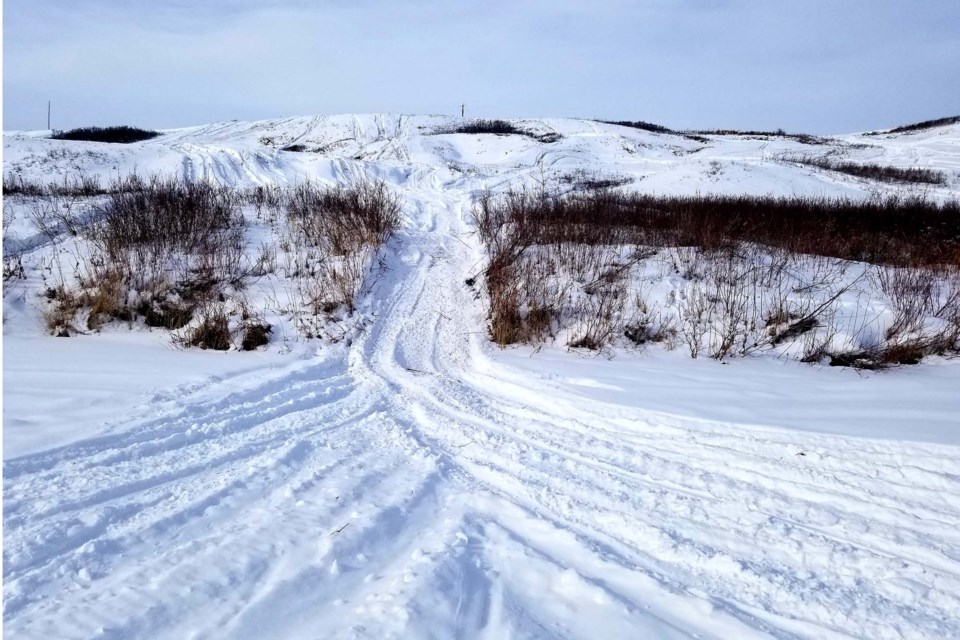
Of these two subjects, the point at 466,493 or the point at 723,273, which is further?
the point at 723,273

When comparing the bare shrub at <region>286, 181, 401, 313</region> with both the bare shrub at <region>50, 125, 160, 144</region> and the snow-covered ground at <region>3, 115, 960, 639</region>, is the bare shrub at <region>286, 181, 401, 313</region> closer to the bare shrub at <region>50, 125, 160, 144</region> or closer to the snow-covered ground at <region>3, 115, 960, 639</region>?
the snow-covered ground at <region>3, 115, 960, 639</region>

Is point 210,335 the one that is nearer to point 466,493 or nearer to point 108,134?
point 466,493

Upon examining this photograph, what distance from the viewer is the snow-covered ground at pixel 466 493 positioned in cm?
214

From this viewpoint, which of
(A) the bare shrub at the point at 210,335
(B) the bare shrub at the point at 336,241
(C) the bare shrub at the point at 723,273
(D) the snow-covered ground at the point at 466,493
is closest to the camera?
(D) the snow-covered ground at the point at 466,493

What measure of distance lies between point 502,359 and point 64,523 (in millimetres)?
3975

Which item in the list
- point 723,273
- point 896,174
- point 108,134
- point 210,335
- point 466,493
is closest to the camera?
point 466,493

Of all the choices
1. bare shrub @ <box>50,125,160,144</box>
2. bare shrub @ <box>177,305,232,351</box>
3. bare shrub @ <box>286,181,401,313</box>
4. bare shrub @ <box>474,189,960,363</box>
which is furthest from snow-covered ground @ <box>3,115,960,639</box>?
bare shrub @ <box>50,125,160,144</box>

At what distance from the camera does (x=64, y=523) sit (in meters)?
2.52

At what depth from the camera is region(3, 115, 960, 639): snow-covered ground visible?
214 cm

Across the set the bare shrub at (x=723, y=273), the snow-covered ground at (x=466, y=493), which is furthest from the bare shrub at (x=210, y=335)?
the bare shrub at (x=723, y=273)

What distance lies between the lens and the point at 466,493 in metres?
3.12

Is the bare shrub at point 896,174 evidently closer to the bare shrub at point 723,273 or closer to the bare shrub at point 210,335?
the bare shrub at point 723,273

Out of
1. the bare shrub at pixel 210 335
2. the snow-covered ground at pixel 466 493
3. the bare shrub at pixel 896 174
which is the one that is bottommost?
the snow-covered ground at pixel 466 493

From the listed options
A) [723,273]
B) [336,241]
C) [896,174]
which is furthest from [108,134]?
[896,174]
